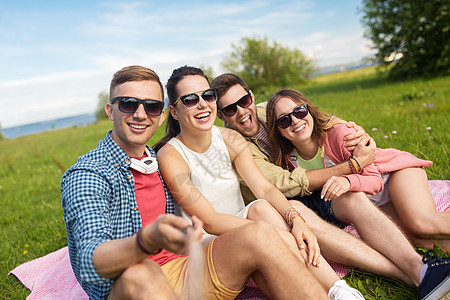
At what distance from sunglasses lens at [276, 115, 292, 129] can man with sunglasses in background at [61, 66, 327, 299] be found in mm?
1094

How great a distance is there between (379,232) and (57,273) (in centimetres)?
274

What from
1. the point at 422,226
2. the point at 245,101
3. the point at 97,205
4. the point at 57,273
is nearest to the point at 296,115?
the point at 245,101

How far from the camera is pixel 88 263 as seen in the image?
5.41ft

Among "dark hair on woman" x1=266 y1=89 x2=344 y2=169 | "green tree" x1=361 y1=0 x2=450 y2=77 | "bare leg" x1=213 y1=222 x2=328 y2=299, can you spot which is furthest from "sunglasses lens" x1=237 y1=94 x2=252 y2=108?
"green tree" x1=361 y1=0 x2=450 y2=77

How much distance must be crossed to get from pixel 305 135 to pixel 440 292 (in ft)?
4.79

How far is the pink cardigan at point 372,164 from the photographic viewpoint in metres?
2.78

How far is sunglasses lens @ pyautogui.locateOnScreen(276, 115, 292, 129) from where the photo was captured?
120 inches

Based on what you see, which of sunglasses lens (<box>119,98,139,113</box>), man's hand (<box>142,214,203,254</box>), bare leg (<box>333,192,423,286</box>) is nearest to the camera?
man's hand (<box>142,214,203,254</box>)

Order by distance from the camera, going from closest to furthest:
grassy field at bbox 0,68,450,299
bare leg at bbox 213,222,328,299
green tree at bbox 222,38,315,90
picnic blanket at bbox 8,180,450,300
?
1. bare leg at bbox 213,222,328,299
2. picnic blanket at bbox 8,180,450,300
3. grassy field at bbox 0,68,450,299
4. green tree at bbox 222,38,315,90

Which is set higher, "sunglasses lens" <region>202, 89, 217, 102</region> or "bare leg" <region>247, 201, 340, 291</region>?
"sunglasses lens" <region>202, 89, 217, 102</region>

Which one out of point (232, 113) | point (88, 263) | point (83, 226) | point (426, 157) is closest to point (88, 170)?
point (83, 226)

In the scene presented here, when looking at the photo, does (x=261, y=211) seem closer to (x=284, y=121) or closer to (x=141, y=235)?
(x=284, y=121)

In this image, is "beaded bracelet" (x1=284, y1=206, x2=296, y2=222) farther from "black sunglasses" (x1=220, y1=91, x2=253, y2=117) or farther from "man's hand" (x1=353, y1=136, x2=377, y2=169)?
"black sunglasses" (x1=220, y1=91, x2=253, y2=117)

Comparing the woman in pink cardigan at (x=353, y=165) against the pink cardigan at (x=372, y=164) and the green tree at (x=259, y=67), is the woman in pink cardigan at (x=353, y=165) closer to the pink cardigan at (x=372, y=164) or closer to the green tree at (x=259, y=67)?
the pink cardigan at (x=372, y=164)
